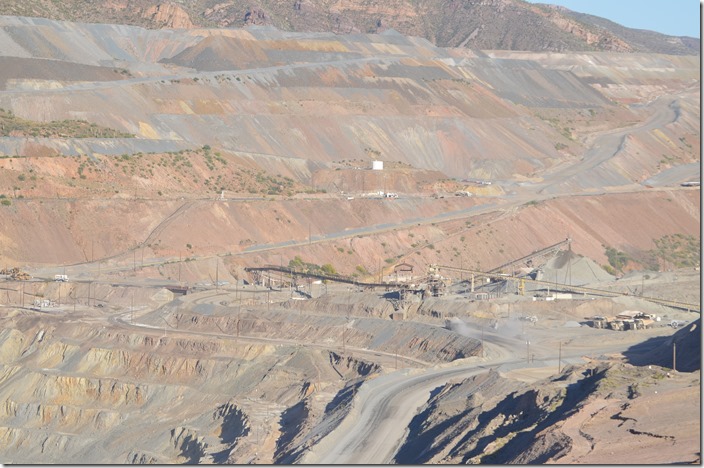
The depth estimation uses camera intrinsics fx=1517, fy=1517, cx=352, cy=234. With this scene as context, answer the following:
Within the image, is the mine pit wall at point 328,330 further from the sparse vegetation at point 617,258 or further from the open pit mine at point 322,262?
the sparse vegetation at point 617,258

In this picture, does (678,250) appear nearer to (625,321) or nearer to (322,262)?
(322,262)

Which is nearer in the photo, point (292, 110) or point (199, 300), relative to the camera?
point (199, 300)

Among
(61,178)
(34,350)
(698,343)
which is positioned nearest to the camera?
(698,343)

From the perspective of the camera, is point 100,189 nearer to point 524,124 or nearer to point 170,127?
point 170,127

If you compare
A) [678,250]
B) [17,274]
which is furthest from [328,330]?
[678,250]

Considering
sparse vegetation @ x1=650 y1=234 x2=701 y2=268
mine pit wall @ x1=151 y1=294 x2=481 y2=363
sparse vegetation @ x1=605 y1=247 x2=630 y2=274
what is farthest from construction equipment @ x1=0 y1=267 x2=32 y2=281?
sparse vegetation @ x1=650 y1=234 x2=701 y2=268

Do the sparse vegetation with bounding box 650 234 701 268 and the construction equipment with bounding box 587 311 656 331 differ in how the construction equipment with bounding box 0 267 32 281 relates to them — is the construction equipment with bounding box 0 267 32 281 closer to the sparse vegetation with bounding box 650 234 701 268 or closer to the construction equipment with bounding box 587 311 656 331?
the construction equipment with bounding box 587 311 656 331

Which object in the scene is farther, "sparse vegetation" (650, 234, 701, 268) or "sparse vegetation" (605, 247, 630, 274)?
"sparse vegetation" (650, 234, 701, 268)

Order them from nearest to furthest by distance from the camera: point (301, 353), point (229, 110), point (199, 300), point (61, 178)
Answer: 1. point (301, 353)
2. point (199, 300)
3. point (61, 178)
4. point (229, 110)

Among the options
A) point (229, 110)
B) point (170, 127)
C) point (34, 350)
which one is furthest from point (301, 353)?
point (229, 110)
